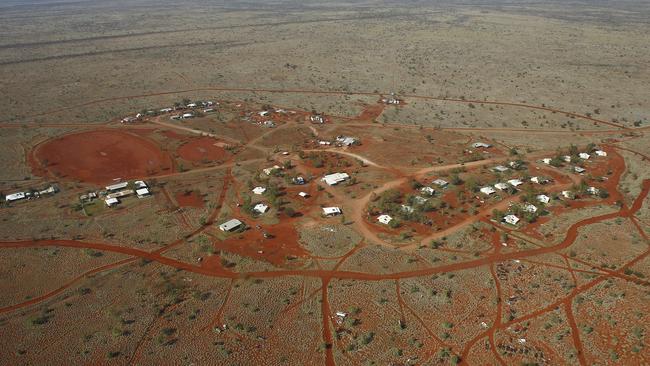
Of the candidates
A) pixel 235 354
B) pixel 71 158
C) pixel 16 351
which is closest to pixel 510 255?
pixel 235 354

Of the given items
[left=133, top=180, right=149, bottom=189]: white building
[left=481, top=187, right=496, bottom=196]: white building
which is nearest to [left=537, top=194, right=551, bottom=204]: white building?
[left=481, top=187, right=496, bottom=196]: white building

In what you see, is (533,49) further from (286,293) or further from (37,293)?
(37,293)

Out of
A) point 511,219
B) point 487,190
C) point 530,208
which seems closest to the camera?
point 511,219

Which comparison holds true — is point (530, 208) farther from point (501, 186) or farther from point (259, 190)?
point (259, 190)

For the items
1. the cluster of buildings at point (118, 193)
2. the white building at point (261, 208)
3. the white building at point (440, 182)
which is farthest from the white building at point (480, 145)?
the cluster of buildings at point (118, 193)

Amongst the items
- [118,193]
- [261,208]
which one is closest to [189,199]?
[118,193]
